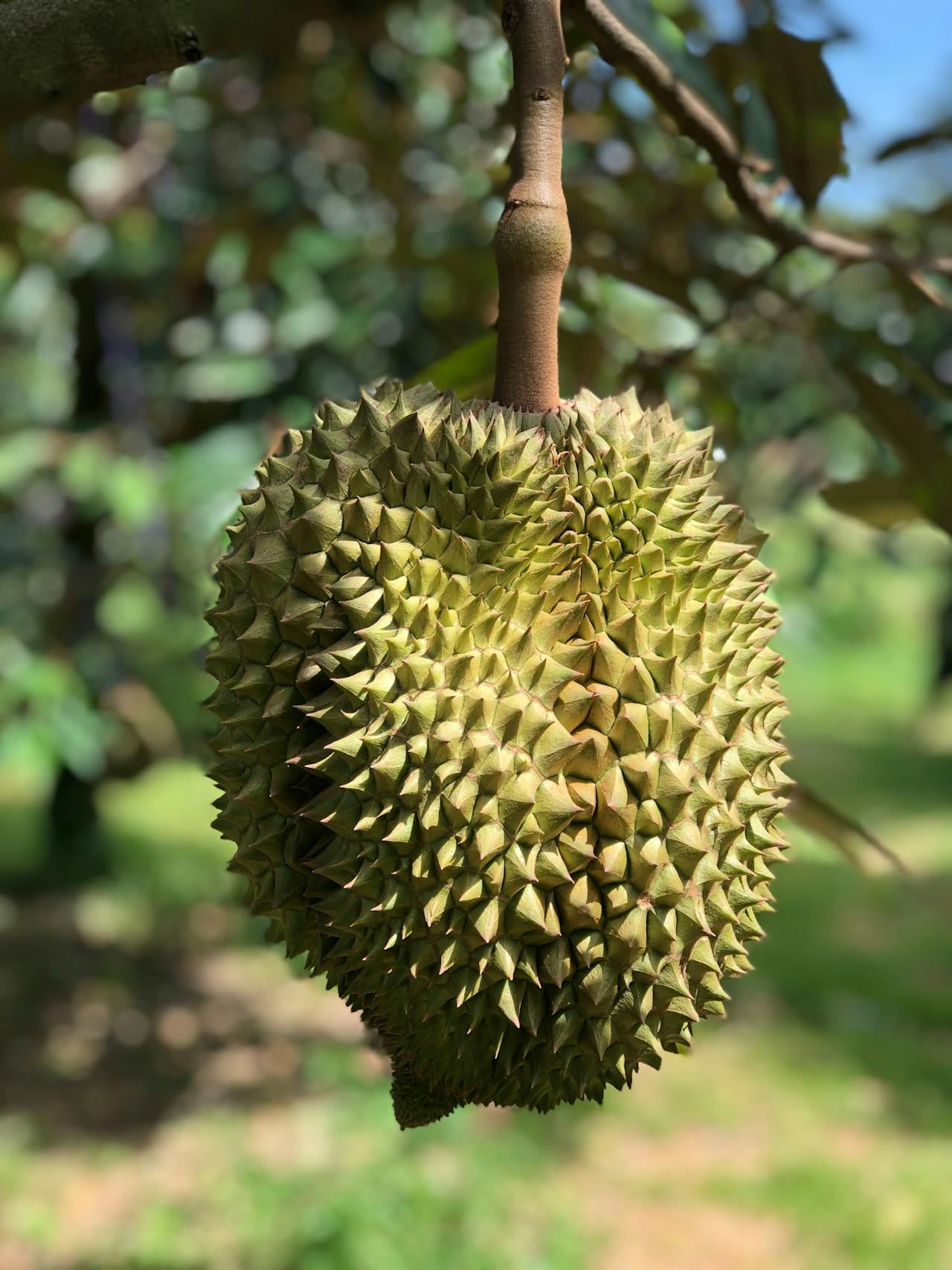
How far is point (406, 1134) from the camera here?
378 centimetres

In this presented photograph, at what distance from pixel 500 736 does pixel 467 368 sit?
64cm

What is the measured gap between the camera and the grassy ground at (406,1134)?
3.46m

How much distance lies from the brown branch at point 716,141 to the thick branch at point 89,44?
0.31 m

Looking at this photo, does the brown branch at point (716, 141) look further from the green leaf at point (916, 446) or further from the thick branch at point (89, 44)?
the thick branch at point (89, 44)

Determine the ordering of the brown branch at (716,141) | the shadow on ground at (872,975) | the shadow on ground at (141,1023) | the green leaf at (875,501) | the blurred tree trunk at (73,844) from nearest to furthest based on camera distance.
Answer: the brown branch at (716,141) → the green leaf at (875,501) → the shadow on ground at (141,1023) → the shadow on ground at (872,975) → the blurred tree trunk at (73,844)

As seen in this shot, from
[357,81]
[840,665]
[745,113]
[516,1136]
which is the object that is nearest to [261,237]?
[357,81]

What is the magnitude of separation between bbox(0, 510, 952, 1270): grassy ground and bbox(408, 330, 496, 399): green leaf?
0.86 metres

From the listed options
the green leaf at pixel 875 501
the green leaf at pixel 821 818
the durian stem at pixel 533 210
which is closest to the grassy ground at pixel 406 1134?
the green leaf at pixel 821 818

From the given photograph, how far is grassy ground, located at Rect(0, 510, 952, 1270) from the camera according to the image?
136 inches

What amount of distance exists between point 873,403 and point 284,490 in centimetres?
91

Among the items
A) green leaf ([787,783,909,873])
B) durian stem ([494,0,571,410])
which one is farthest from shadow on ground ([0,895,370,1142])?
durian stem ([494,0,571,410])

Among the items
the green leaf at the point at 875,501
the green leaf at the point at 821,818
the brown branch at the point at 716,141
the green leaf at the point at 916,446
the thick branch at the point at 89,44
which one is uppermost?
the brown branch at the point at 716,141

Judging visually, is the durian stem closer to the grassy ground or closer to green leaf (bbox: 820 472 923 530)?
green leaf (bbox: 820 472 923 530)

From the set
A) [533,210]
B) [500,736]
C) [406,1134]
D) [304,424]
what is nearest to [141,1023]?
[406,1134]
